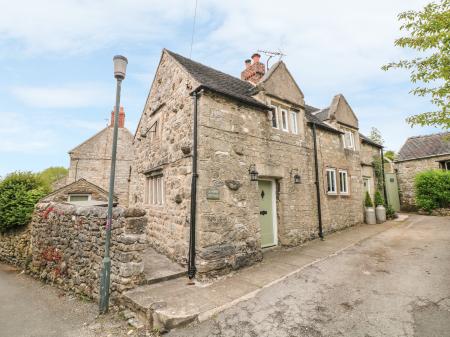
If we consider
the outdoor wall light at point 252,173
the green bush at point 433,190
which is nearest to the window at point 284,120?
the outdoor wall light at point 252,173

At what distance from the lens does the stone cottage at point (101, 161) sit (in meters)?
19.4

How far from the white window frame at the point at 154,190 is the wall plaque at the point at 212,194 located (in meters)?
2.38

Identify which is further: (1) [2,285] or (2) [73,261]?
(1) [2,285]

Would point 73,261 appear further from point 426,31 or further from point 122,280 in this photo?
point 426,31

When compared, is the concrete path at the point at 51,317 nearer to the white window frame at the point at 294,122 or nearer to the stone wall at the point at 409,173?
the white window frame at the point at 294,122

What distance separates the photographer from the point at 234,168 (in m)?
7.20

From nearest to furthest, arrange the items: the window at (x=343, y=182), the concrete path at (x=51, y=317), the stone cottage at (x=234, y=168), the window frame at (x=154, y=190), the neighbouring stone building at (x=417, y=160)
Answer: the concrete path at (x=51, y=317)
the stone cottage at (x=234, y=168)
the window frame at (x=154, y=190)
the window at (x=343, y=182)
the neighbouring stone building at (x=417, y=160)

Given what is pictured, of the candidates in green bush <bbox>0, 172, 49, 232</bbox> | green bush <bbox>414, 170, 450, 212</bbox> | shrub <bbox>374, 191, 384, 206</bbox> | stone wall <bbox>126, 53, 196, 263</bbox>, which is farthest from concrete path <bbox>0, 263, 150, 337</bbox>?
green bush <bbox>414, 170, 450, 212</bbox>

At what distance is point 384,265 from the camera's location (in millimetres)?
6492

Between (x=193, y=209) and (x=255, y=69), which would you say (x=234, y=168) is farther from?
(x=255, y=69)

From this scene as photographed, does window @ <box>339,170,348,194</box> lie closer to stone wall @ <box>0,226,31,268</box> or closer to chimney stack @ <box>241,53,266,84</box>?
chimney stack @ <box>241,53,266,84</box>

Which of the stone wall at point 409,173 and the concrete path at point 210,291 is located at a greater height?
the stone wall at point 409,173

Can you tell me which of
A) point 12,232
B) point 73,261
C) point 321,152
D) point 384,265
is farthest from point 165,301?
point 12,232

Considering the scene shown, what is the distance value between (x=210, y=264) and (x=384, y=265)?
470 centimetres
